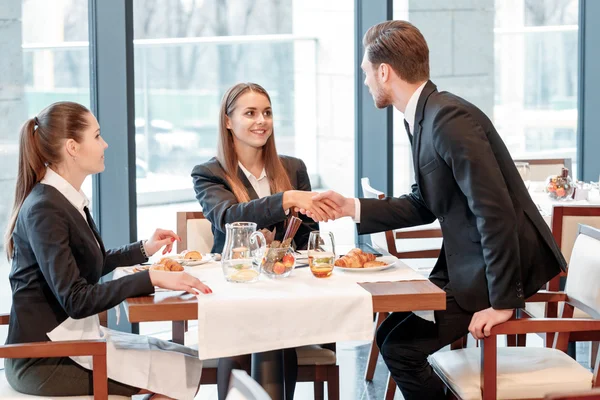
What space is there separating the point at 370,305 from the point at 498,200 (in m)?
0.49

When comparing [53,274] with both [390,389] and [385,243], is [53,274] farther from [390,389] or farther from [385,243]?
[385,243]

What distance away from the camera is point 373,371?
411cm

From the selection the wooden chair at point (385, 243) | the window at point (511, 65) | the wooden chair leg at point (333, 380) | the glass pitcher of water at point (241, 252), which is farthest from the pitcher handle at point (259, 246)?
the window at point (511, 65)

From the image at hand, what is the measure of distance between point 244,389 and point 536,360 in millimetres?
1526

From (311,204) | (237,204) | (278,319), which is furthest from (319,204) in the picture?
(278,319)

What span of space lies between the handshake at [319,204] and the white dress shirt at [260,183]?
1.01 ft

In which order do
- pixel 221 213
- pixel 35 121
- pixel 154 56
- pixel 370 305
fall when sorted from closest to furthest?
pixel 370 305, pixel 35 121, pixel 221 213, pixel 154 56

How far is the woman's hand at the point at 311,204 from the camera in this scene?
10.3 ft

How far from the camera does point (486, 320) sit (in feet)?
8.42

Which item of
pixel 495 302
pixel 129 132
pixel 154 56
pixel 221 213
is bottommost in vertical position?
pixel 495 302

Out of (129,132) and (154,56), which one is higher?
(154,56)

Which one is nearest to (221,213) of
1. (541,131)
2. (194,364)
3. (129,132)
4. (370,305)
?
(194,364)

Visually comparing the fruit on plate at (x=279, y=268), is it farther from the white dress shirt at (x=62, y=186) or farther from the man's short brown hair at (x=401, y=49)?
the man's short brown hair at (x=401, y=49)

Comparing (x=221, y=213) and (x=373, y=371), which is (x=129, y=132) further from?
(x=373, y=371)
